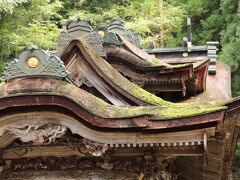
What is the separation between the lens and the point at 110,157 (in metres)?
5.03

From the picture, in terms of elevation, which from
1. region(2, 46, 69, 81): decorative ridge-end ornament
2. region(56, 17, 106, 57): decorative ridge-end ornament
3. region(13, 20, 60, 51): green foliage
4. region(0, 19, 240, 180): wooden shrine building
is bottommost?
region(0, 19, 240, 180): wooden shrine building

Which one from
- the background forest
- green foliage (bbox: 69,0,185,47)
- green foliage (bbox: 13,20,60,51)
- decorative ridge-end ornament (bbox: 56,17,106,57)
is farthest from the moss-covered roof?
green foliage (bbox: 69,0,185,47)

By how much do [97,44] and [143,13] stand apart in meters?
16.3

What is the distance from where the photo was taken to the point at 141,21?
67.3 feet

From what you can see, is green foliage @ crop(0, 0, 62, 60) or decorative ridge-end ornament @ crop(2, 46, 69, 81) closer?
decorative ridge-end ornament @ crop(2, 46, 69, 81)

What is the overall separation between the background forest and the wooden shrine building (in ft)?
30.2

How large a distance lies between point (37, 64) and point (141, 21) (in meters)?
16.0

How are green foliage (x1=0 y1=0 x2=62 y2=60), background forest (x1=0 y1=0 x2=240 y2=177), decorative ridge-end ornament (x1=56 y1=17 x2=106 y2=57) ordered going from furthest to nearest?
1. background forest (x1=0 y1=0 x2=240 y2=177)
2. green foliage (x1=0 y1=0 x2=62 y2=60)
3. decorative ridge-end ornament (x1=56 y1=17 x2=106 y2=57)

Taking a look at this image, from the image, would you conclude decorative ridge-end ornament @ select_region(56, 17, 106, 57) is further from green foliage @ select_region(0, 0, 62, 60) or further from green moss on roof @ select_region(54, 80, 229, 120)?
green foliage @ select_region(0, 0, 62, 60)

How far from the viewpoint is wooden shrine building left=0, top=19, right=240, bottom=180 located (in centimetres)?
459

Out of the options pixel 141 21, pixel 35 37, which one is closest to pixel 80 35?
pixel 35 37

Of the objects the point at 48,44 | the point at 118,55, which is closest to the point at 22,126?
the point at 118,55

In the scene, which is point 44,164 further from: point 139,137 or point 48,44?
point 48,44

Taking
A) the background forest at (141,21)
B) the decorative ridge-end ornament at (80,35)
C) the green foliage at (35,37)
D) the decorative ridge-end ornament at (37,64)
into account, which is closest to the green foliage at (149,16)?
the background forest at (141,21)
